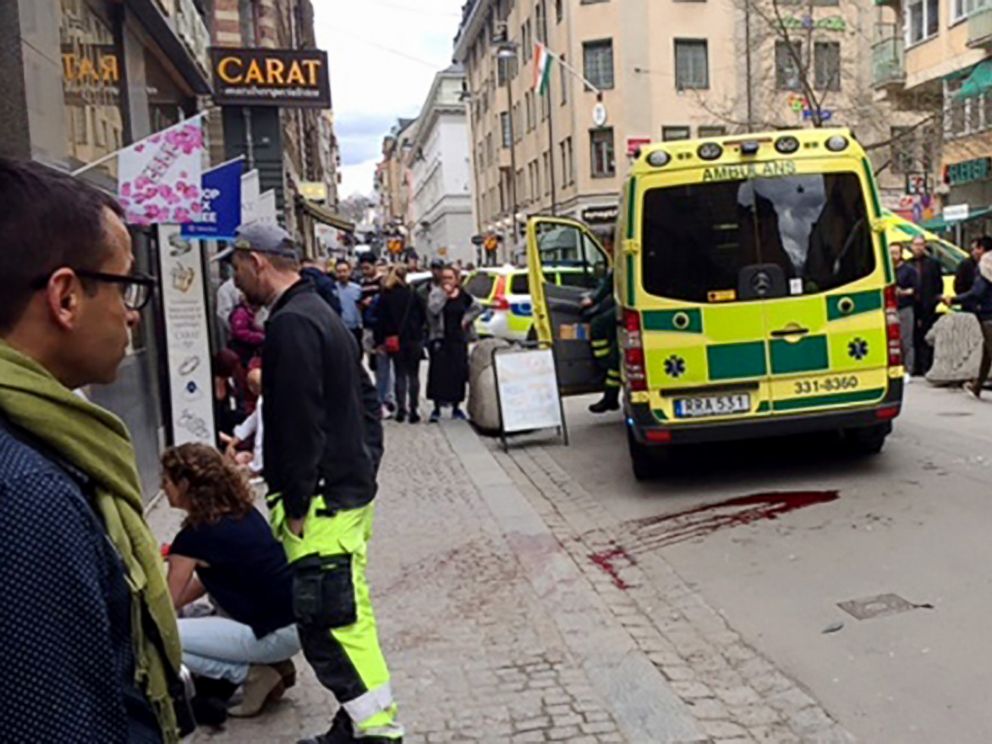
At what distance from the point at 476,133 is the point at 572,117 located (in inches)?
1154

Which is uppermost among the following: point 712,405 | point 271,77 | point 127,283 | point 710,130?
point 710,130

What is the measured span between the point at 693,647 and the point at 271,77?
538 inches

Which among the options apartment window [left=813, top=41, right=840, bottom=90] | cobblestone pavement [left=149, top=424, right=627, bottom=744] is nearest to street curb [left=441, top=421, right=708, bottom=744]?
cobblestone pavement [left=149, top=424, right=627, bottom=744]

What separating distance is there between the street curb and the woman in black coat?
3.92m

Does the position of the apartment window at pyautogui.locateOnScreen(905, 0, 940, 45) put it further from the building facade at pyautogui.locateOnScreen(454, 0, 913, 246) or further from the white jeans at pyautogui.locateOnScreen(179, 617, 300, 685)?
the white jeans at pyautogui.locateOnScreen(179, 617, 300, 685)

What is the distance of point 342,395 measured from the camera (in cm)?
363

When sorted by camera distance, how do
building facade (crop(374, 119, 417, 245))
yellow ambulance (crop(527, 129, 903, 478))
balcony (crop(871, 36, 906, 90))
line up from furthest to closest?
building facade (crop(374, 119, 417, 245))
balcony (crop(871, 36, 906, 90))
yellow ambulance (crop(527, 129, 903, 478))

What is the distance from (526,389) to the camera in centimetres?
1038

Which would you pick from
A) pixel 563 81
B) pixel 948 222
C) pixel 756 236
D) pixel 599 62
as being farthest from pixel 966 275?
pixel 563 81

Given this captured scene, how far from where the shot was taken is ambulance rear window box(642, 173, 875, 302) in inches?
305

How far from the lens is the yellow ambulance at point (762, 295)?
7.71 meters

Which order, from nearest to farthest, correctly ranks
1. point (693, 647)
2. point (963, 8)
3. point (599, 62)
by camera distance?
point (693, 647) → point (963, 8) → point (599, 62)

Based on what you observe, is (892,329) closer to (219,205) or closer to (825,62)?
(219,205)

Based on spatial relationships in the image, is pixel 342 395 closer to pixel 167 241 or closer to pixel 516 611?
pixel 516 611
